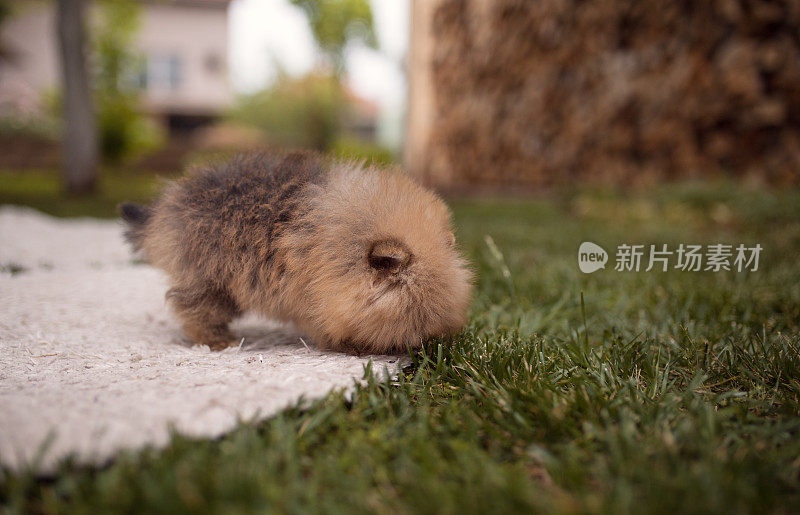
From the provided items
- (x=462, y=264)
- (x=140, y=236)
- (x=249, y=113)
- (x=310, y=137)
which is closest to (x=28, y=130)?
(x=310, y=137)

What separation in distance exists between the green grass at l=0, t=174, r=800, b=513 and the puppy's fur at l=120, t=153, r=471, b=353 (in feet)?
0.83

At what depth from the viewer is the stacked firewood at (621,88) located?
7.39 metres

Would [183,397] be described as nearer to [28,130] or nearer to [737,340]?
[737,340]

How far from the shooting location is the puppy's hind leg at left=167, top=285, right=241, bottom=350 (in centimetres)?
246

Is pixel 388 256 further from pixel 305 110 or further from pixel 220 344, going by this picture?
pixel 305 110

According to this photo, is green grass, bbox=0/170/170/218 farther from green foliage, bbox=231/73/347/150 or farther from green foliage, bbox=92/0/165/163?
green foliage, bbox=231/73/347/150

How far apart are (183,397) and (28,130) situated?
17.8 meters

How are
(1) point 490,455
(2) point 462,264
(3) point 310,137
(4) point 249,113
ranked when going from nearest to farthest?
(1) point 490,455 → (2) point 462,264 → (3) point 310,137 → (4) point 249,113

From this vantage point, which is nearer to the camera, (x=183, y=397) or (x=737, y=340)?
(x=183, y=397)

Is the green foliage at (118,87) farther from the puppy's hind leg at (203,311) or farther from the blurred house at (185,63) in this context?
the puppy's hind leg at (203,311)

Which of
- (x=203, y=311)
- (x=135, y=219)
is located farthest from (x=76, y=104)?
(x=203, y=311)

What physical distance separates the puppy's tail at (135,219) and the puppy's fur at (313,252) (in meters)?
0.14

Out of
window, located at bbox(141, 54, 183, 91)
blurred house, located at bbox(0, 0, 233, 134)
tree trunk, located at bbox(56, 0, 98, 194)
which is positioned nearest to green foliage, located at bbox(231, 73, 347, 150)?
blurred house, located at bbox(0, 0, 233, 134)

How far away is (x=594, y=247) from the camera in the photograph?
4879 millimetres
